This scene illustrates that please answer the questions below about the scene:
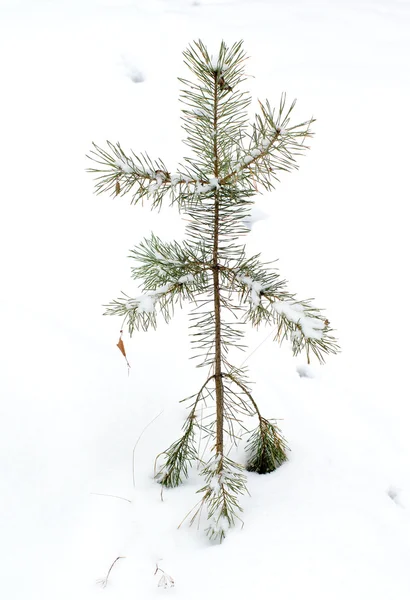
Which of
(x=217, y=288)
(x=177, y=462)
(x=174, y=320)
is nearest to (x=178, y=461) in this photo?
(x=177, y=462)

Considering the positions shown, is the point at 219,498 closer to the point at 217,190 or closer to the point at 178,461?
the point at 178,461

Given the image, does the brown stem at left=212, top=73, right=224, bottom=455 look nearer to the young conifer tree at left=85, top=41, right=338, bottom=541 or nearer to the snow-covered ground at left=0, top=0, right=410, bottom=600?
the young conifer tree at left=85, top=41, right=338, bottom=541

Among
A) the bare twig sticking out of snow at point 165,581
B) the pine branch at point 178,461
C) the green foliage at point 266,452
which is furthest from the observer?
the green foliage at point 266,452

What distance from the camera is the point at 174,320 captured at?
117 inches

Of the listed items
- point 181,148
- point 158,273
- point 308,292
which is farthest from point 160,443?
point 181,148

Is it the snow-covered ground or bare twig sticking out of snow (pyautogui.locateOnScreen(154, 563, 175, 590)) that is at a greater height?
the snow-covered ground

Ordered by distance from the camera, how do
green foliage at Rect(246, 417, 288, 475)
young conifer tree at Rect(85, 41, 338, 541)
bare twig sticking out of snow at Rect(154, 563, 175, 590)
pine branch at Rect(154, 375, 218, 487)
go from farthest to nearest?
green foliage at Rect(246, 417, 288, 475), pine branch at Rect(154, 375, 218, 487), bare twig sticking out of snow at Rect(154, 563, 175, 590), young conifer tree at Rect(85, 41, 338, 541)

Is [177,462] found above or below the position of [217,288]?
below

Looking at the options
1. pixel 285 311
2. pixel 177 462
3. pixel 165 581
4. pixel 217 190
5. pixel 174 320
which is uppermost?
pixel 217 190

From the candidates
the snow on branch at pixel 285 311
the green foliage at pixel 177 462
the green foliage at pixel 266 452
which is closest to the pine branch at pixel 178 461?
the green foliage at pixel 177 462

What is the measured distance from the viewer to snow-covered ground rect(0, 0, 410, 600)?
1.70 metres

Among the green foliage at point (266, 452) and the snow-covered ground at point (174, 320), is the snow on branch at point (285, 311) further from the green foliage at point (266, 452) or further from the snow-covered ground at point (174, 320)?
the snow-covered ground at point (174, 320)

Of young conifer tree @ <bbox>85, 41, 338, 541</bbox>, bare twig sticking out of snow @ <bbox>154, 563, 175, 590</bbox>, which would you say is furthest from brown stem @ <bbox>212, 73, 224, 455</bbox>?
bare twig sticking out of snow @ <bbox>154, 563, 175, 590</bbox>

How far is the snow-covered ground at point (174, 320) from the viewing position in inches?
66.9
